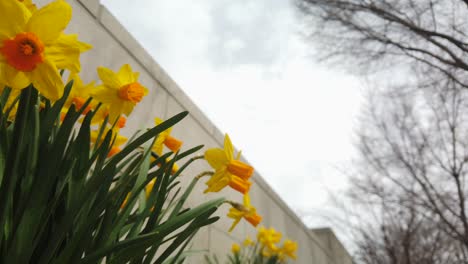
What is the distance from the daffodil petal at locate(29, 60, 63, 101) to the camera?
526mm

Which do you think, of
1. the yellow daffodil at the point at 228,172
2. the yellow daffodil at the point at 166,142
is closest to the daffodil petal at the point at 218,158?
the yellow daffodil at the point at 228,172

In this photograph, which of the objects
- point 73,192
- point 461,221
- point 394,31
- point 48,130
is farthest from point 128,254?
point 461,221

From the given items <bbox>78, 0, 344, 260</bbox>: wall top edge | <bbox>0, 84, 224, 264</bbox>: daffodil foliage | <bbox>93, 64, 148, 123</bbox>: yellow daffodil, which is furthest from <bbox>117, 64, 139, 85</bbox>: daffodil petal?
<bbox>78, 0, 344, 260</bbox>: wall top edge

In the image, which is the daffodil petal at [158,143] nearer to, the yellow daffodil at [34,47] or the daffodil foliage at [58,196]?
the daffodil foliage at [58,196]

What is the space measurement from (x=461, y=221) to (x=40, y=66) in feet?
23.5

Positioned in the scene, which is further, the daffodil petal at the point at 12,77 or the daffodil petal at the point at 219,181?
the daffodil petal at the point at 219,181

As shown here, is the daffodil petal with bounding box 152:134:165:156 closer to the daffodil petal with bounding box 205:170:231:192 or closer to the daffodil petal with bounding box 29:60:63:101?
the daffodil petal with bounding box 205:170:231:192

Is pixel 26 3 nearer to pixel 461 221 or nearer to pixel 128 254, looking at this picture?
pixel 128 254

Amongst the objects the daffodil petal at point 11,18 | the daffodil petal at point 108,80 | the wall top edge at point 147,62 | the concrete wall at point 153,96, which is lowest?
the daffodil petal at point 11,18

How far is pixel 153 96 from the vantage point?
208cm

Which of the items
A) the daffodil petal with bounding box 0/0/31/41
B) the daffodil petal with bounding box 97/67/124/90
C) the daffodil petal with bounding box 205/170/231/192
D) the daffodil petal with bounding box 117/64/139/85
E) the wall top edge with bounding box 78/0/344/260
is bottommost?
the daffodil petal with bounding box 205/170/231/192

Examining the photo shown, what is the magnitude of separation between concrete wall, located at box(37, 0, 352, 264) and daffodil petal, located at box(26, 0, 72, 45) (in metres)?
0.63

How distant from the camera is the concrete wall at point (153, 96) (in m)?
1.62

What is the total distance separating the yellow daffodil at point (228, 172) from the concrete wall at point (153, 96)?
33 centimetres
